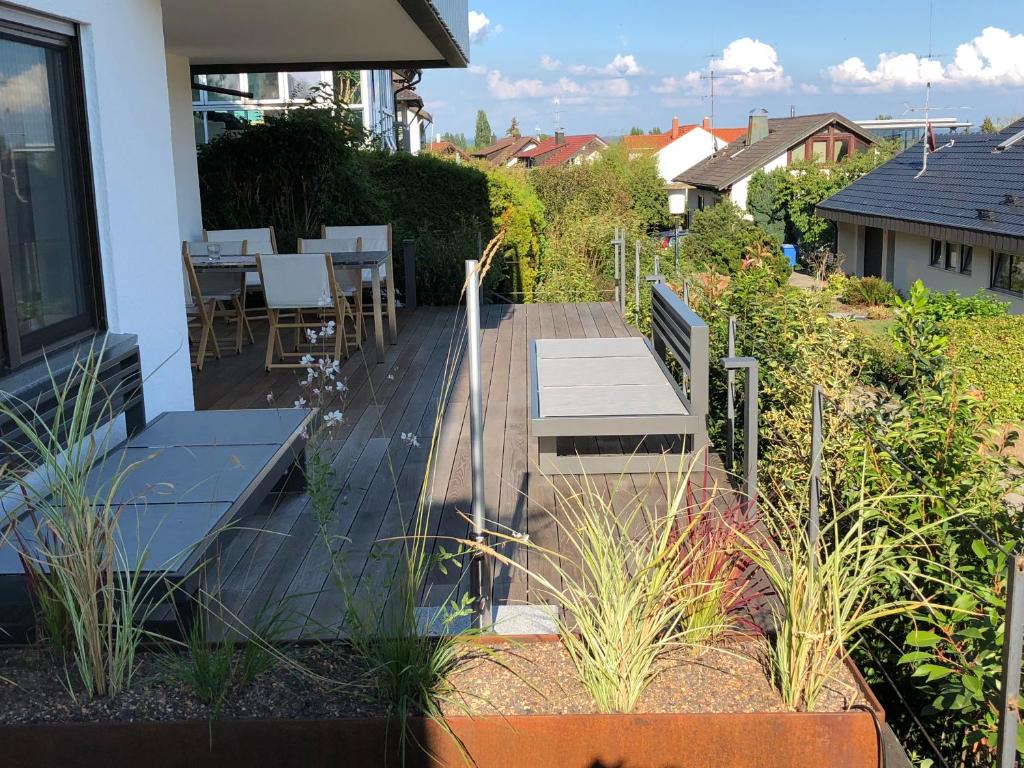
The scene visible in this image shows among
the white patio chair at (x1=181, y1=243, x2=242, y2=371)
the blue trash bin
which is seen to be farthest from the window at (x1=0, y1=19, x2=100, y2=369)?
the blue trash bin

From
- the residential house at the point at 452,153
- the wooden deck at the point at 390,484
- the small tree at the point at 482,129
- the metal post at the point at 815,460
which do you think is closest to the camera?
the metal post at the point at 815,460

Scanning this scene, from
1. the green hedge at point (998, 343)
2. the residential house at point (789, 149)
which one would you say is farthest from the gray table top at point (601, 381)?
the residential house at point (789, 149)

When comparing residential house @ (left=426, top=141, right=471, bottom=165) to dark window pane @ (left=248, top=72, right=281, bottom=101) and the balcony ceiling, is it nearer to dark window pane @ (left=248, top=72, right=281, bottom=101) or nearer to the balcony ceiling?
dark window pane @ (left=248, top=72, right=281, bottom=101)

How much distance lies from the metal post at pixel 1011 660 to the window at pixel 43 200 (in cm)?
304

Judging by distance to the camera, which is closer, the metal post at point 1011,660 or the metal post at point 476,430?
the metal post at point 1011,660

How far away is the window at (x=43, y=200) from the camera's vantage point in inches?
137

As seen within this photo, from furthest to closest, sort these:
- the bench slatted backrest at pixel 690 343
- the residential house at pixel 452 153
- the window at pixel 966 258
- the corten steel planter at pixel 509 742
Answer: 1. the window at pixel 966 258
2. the residential house at pixel 452 153
3. the bench slatted backrest at pixel 690 343
4. the corten steel planter at pixel 509 742

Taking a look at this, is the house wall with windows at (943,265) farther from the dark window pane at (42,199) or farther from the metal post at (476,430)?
the metal post at (476,430)

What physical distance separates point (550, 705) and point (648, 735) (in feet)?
0.76

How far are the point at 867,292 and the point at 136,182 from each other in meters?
26.2

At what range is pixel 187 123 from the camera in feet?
29.4

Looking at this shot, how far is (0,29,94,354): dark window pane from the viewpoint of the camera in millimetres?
3512

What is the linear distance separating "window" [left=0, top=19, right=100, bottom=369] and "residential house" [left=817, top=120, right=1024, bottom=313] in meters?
21.9

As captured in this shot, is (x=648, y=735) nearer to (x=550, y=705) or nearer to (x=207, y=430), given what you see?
(x=550, y=705)
